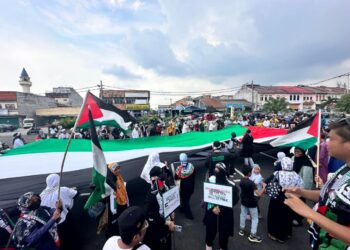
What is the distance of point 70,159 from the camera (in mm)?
5230

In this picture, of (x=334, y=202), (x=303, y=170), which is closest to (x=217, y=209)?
(x=334, y=202)

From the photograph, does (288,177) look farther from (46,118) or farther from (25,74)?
(25,74)

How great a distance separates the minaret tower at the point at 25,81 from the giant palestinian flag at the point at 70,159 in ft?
176

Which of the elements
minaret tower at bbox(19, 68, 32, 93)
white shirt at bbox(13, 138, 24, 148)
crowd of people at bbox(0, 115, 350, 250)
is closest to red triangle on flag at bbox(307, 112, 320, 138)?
crowd of people at bbox(0, 115, 350, 250)

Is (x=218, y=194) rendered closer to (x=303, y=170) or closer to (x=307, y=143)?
(x=303, y=170)

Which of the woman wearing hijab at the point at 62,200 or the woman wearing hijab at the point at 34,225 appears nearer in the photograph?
the woman wearing hijab at the point at 34,225

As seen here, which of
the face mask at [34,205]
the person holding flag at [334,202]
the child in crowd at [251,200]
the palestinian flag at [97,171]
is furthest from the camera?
the child in crowd at [251,200]

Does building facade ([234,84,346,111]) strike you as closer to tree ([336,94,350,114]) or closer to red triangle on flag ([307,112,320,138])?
tree ([336,94,350,114])

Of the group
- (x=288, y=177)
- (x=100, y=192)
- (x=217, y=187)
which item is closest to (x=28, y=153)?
(x=100, y=192)

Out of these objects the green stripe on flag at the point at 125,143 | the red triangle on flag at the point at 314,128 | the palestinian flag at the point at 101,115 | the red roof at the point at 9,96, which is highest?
the red roof at the point at 9,96

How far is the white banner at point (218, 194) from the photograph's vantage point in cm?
304

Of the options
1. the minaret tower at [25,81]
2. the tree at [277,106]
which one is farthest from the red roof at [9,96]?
the tree at [277,106]

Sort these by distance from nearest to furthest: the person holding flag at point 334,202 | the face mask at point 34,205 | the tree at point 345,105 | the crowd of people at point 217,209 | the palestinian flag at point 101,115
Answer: the person holding flag at point 334,202 < the crowd of people at point 217,209 < the face mask at point 34,205 < the palestinian flag at point 101,115 < the tree at point 345,105

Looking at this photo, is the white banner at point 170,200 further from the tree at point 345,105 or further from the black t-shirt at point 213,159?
the tree at point 345,105
